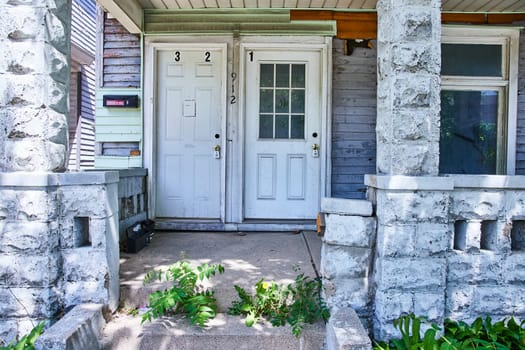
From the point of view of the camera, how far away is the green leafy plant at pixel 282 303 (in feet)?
7.41

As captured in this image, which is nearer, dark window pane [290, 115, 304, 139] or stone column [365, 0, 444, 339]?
stone column [365, 0, 444, 339]

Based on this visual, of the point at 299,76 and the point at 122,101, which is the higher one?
the point at 299,76

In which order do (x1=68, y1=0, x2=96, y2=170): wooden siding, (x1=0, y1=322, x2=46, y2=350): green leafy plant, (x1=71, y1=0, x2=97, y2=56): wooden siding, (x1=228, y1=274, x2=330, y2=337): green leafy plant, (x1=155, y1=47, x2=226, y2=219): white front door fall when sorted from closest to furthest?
1. (x1=0, y1=322, x2=46, y2=350): green leafy plant
2. (x1=228, y1=274, x2=330, y2=337): green leafy plant
3. (x1=155, y1=47, x2=226, y2=219): white front door
4. (x1=71, y1=0, x2=97, y2=56): wooden siding
5. (x1=68, y1=0, x2=96, y2=170): wooden siding

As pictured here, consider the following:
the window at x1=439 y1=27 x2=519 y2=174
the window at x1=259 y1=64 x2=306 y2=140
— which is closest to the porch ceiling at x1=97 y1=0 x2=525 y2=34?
the window at x1=439 y1=27 x2=519 y2=174

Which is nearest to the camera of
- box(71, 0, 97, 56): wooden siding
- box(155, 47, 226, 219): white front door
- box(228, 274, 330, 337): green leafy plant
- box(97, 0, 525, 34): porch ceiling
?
box(228, 274, 330, 337): green leafy plant

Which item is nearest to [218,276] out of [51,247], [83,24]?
[51,247]

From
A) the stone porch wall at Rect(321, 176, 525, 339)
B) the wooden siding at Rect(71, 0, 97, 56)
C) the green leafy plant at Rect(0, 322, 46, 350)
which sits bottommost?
the green leafy plant at Rect(0, 322, 46, 350)

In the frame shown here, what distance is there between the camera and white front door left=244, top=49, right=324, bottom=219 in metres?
4.30

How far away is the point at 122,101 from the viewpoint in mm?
4266

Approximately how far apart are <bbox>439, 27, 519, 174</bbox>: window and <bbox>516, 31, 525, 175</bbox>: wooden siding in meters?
0.09

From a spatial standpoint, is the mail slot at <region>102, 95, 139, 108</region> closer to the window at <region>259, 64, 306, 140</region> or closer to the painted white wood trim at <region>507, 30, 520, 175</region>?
the window at <region>259, 64, 306, 140</region>

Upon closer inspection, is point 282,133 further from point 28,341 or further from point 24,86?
point 28,341

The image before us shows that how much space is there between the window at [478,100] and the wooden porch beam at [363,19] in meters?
0.11

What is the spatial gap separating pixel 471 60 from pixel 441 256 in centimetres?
308
